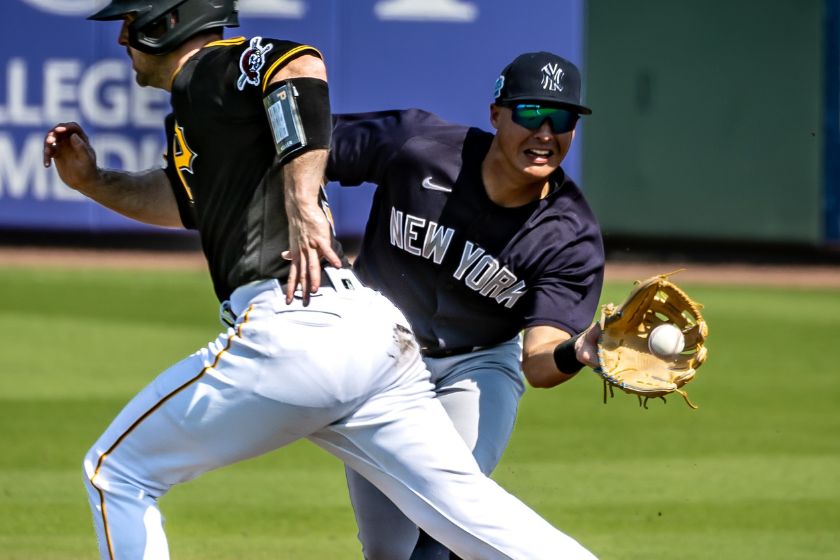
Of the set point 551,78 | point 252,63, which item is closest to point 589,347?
point 551,78

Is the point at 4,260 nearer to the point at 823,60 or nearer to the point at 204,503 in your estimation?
the point at 204,503

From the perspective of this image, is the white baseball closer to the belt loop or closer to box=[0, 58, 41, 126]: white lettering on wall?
the belt loop

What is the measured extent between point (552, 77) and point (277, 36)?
10743 millimetres

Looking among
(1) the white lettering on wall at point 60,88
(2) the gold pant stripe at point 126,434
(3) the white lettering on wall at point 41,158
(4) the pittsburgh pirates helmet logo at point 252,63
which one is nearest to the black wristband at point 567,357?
(2) the gold pant stripe at point 126,434

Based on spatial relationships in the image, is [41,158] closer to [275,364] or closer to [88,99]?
[88,99]

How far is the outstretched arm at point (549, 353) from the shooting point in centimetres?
343

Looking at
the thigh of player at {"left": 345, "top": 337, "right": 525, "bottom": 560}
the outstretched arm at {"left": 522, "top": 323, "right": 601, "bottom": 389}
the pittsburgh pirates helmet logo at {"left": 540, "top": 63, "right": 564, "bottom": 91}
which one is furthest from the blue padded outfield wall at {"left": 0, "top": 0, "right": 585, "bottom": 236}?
the outstretched arm at {"left": 522, "top": 323, "right": 601, "bottom": 389}

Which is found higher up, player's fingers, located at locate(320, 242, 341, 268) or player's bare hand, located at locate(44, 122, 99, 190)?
player's bare hand, located at locate(44, 122, 99, 190)

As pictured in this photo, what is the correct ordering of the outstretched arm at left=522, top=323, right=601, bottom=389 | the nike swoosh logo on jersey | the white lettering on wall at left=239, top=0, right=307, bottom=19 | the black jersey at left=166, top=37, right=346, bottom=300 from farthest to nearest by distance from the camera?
the white lettering on wall at left=239, top=0, right=307, bottom=19 < the nike swoosh logo on jersey < the outstretched arm at left=522, top=323, right=601, bottom=389 < the black jersey at left=166, top=37, right=346, bottom=300

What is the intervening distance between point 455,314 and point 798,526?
2.29 meters

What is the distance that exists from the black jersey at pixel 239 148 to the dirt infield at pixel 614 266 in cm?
1134

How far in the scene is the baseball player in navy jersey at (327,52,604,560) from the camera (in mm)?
3980

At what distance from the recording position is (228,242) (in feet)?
10.2

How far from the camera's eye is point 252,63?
2992 millimetres
